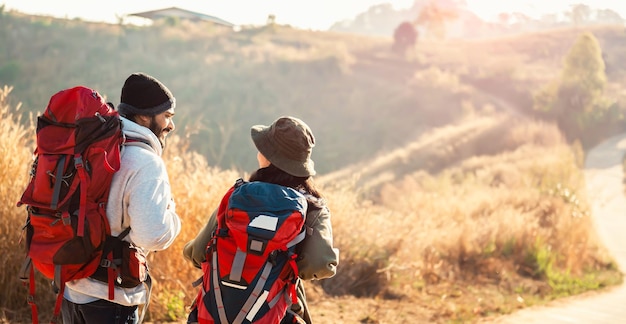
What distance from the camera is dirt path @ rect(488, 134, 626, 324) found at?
7191 millimetres

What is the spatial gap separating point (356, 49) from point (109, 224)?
49.3m

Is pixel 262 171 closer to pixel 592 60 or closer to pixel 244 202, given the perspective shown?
pixel 244 202

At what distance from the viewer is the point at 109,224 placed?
8.30ft

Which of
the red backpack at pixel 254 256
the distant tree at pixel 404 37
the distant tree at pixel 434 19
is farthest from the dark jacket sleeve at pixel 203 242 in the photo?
the distant tree at pixel 434 19

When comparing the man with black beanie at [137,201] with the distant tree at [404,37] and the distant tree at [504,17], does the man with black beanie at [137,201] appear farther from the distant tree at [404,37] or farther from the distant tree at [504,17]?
the distant tree at [504,17]

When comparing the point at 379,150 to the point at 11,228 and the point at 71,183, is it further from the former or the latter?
the point at 71,183

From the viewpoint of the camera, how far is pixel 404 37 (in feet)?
166

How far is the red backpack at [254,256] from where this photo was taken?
2.69 metres

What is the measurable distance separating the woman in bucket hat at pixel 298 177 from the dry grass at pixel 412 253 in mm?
2778

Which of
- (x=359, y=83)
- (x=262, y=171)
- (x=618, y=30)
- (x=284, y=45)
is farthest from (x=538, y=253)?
(x=618, y=30)

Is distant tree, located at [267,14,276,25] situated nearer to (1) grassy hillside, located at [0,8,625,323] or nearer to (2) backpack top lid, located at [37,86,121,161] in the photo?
(1) grassy hillside, located at [0,8,625,323]

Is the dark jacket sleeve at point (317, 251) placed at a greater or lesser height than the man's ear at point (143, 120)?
lesser

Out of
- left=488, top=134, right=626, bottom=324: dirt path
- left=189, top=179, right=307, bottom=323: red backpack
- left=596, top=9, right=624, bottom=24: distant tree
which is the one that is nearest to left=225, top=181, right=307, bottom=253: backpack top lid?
left=189, top=179, right=307, bottom=323: red backpack

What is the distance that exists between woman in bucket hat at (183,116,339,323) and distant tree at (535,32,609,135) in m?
30.1
